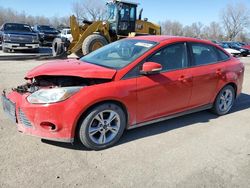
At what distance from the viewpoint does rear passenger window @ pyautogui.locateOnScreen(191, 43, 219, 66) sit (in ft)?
15.7

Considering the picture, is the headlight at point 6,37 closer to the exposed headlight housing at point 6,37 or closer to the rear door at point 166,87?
the exposed headlight housing at point 6,37

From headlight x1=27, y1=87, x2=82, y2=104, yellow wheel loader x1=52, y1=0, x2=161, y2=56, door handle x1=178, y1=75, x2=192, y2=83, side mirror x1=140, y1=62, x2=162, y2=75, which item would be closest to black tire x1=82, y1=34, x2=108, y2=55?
yellow wheel loader x1=52, y1=0, x2=161, y2=56

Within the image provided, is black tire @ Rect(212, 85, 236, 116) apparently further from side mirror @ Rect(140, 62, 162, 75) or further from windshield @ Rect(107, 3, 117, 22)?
windshield @ Rect(107, 3, 117, 22)

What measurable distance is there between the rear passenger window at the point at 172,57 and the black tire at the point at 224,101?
1196mm

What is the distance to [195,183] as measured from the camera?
3.10 m

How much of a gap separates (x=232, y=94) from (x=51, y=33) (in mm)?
23040

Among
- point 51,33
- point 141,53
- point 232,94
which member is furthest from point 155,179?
point 51,33

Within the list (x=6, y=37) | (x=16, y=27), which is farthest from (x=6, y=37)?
(x=16, y=27)

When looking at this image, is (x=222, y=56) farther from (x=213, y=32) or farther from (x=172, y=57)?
(x=213, y=32)

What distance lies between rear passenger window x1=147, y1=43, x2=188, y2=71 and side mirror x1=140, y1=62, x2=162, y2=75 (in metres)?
0.16

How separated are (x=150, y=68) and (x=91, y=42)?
9.69 metres

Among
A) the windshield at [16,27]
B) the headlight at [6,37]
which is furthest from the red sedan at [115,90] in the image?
the windshield at [16,27]

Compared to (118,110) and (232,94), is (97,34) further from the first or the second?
(118,110)

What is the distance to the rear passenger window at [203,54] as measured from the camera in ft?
15.7
